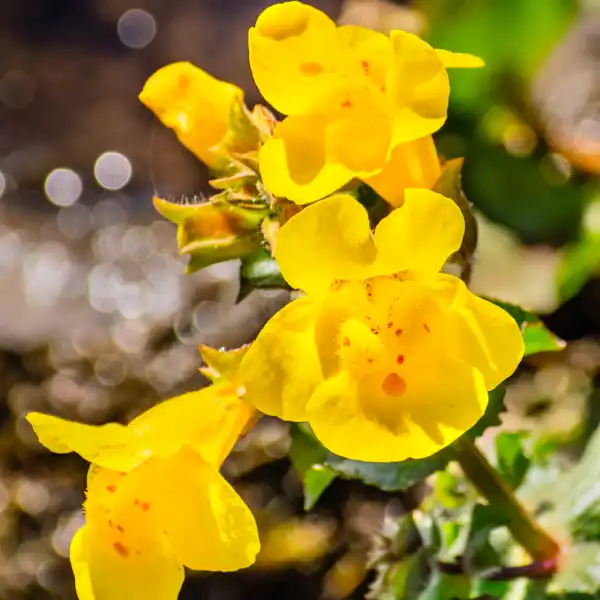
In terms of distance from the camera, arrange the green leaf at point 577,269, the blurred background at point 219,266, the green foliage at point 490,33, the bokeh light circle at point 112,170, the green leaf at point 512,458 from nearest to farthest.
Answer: the green leaf at point 512,458, the blurred background at point 219,266, the green leaf at point 577,269, the green foliage at point 490,33, the bokeh light circle at point 112,170

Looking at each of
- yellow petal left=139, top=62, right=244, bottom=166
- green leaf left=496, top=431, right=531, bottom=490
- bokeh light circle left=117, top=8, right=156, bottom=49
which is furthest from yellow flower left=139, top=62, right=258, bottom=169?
bokeh light circle left=117, top=8, right=156, bottom=49

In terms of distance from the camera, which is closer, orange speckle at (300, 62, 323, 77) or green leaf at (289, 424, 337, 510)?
orange speckle at (300, 62, 323, 77)

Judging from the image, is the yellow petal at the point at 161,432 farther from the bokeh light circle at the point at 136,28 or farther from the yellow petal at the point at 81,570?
the bokeh light circle at the point at 136,28

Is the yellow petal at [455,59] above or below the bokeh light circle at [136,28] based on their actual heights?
above

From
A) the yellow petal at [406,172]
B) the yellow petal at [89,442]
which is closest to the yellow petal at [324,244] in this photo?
the yellow petal at [406,172]

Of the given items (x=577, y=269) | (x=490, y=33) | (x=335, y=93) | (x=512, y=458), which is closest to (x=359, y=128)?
(x=335, y=93)

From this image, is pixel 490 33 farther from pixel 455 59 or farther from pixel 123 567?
pixel 123 567

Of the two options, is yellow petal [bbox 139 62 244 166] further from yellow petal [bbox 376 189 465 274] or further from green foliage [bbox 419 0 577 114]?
green foliage [bbox 419 0 577 114]
